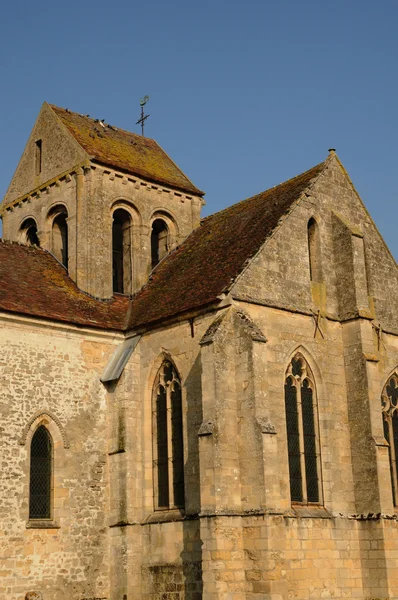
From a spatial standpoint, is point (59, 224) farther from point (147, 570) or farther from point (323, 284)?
point (147, 570)

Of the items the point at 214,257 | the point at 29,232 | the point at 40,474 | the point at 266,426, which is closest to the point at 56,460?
the point at 40,474

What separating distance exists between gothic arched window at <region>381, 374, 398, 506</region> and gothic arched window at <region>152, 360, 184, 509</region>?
6.33 m

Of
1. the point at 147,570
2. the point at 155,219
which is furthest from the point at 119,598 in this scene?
the point at 155,219

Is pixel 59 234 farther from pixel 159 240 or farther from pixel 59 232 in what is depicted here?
pixel 159 240

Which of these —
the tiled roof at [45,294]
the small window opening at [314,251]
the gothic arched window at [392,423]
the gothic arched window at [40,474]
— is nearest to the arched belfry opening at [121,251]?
the tiled roof at [45,294]

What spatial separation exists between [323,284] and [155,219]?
7.81m

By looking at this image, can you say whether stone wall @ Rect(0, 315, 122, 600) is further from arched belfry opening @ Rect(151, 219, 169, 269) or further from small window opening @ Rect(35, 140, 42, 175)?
small window opening @ Rect(35, 140, 42, 175)

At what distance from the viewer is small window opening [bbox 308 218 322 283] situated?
78.6ft

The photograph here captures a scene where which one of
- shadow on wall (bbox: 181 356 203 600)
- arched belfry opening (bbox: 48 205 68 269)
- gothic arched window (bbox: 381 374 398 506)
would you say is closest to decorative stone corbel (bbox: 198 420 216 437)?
shadow on wall (bbox: 181 356 203 600)

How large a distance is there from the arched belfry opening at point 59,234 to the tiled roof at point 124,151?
8.21 feet

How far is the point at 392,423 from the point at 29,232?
1474 cm

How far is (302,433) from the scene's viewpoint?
2228 centimetres

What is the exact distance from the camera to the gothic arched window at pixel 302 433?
2184 centimetres

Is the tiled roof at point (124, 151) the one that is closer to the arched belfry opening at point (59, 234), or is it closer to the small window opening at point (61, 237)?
the arched belfry opening at point (59, 234)
